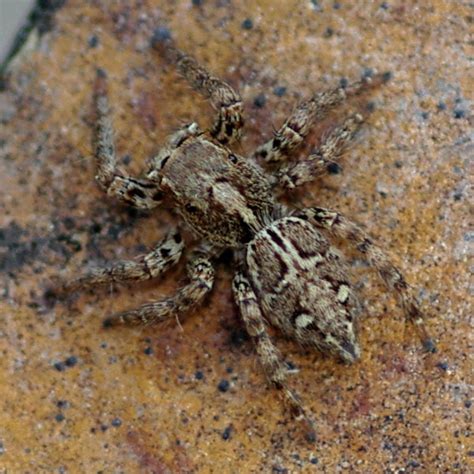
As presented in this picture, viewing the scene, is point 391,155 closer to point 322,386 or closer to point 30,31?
point 322,386

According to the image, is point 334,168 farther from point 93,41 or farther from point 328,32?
point 93,41

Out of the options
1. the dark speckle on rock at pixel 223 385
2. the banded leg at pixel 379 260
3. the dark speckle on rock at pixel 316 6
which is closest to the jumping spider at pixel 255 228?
the banded leg at pixel 379 260

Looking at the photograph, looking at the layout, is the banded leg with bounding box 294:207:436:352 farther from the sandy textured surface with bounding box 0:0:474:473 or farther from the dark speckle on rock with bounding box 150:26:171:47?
the dark speckle on rock with bounding box 150:26:171:47

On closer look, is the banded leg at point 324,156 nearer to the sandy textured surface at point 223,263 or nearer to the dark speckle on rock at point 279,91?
the sandy textured surface at point 223,263

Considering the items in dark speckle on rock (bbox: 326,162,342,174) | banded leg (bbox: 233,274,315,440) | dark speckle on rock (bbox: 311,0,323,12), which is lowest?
banded leg (bbox: 233,274,315,440)

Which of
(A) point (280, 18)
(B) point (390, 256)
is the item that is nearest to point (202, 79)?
(A) point (280, 18)

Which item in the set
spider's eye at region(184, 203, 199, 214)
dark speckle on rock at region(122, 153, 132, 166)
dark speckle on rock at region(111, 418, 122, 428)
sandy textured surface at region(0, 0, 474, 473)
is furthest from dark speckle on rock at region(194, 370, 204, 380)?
dark speckle on rock at region(122, 153, 132, 166)

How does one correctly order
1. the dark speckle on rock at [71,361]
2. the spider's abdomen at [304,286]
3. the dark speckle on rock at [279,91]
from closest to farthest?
1. the spider's abdomen at [304,286]
2. the dark speckle on rock at [71,361]
3. the dark speckle on rock at [279,91]

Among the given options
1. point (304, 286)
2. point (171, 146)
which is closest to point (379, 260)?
point (304, 286)
